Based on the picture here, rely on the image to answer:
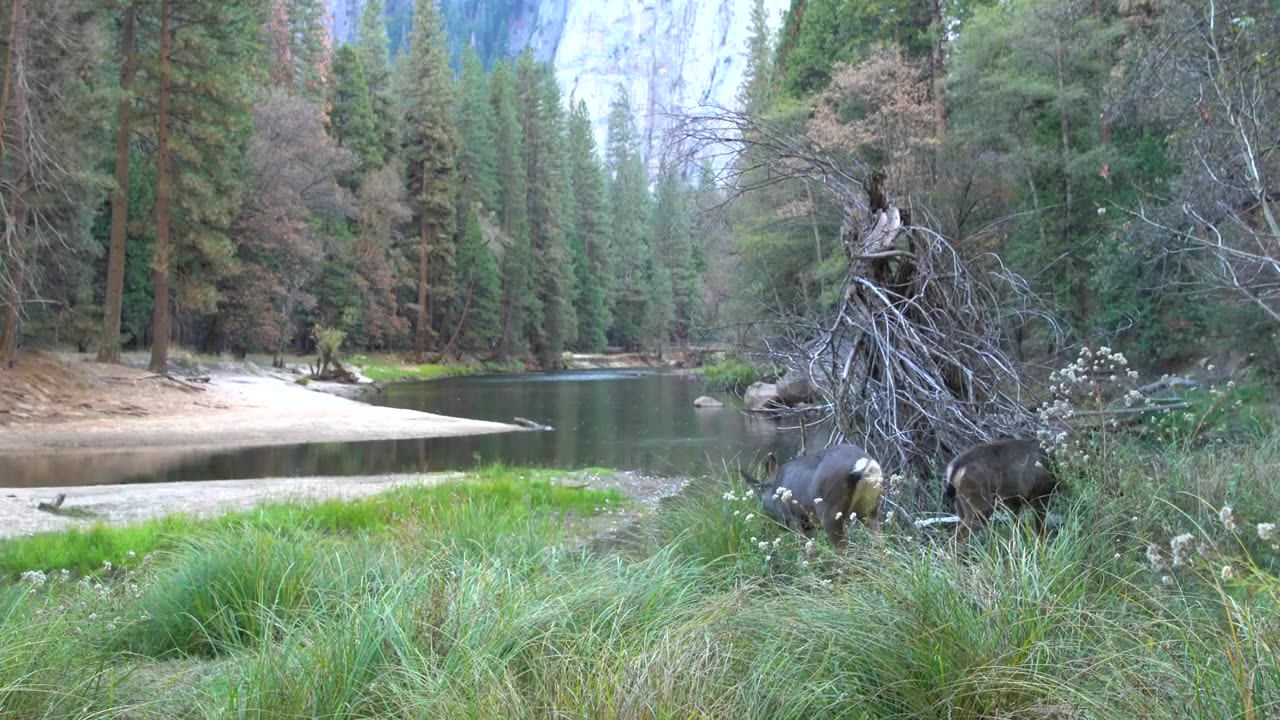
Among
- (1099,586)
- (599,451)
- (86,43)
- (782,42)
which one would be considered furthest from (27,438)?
(782,42)

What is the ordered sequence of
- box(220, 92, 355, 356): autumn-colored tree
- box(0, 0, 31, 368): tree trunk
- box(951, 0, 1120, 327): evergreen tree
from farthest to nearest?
box(220, 92, 355, 356): autumn-colored tree
box(951, 0, 1120, 327): evergreen tree
box(0, 0, 31, 368): tree trunk

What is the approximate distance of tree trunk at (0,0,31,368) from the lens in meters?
14.1

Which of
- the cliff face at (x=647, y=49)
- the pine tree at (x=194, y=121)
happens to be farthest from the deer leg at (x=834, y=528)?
the cliff face at (x=647, y=49)

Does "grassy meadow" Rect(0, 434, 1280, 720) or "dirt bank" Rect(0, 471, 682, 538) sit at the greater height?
"grassy meadow" Rect(0, 434, 1280, 720)

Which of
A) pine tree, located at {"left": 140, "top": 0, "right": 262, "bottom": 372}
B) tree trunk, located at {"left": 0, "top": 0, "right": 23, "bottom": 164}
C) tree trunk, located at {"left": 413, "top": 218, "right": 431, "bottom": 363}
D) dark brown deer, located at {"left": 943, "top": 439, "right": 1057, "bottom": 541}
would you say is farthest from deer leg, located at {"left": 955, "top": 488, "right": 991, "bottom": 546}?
tree trunk, located at {"left": 413, "top": 218, "right": 431, "bottom": 363}

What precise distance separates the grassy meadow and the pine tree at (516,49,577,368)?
1942 inches

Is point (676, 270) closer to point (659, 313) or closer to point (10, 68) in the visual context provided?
point (659, 313)

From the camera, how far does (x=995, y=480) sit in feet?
14.0

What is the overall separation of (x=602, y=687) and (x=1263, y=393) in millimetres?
13335

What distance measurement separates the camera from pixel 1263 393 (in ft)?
40.8

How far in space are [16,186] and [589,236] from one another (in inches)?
1790

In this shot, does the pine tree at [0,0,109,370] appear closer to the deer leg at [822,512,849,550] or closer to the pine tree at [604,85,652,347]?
the deer leg at [822,512,849,550]

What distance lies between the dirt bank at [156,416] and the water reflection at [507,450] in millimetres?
1048

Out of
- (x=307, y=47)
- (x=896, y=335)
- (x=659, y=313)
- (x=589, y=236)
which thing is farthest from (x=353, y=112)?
(x=896, y=335)
